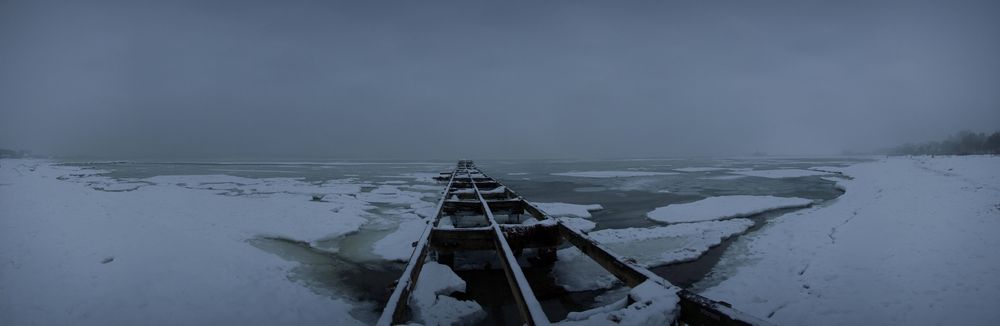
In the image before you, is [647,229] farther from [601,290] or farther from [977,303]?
[977,303]

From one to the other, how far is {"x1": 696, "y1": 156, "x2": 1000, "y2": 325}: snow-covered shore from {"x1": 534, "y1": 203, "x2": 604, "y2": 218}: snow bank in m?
3.81

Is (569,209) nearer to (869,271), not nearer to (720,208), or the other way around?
(720,208)

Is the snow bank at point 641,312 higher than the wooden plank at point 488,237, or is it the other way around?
the snow bank at point 641,312

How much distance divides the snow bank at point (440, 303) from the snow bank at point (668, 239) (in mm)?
2297

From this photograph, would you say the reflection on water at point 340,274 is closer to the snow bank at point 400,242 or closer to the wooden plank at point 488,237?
the snow bank at point 400,242

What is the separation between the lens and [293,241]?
684 cm

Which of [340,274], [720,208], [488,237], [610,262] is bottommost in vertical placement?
[340,274]

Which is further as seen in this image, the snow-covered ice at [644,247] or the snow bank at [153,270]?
the snow-covered ice at [644,247]

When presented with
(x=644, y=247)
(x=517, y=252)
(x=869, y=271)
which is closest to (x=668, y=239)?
(x=644, y=247)

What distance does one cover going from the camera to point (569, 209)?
10602 mm

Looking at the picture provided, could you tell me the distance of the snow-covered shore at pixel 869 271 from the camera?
3670 millimetres

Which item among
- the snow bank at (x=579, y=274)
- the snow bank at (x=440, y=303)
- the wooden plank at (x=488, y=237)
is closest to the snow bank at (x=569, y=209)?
the snow bank at (x=579, y=274)

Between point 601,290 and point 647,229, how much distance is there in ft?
11.9

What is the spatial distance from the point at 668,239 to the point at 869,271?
8.74ft
